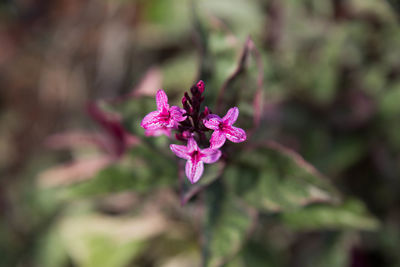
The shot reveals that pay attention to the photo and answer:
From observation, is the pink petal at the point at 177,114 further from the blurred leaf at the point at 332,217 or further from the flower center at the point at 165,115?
the blurred leaf at the point at 332,217

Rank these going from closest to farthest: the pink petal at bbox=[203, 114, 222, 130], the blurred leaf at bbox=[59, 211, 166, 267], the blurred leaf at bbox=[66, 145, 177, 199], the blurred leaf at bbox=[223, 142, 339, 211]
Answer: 1. the pink petal at bbox=[203, 114, 222, 130]
2. the blurred leaf at bbox=[223, 142, 339, 211]
3. the blurred leaf at bbox=[66, 145, 177, 199]
4. the blurred leaf at bbox=[59, 211, 166, 267]

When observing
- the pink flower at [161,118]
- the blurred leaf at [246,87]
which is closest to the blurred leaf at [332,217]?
the blurred leaf at [246,87]

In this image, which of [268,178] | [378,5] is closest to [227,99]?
[268,178]

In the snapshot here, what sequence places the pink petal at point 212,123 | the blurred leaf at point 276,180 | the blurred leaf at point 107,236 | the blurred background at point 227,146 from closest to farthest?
the pink petal at point 212,123 → the blurred leaf at point 276,180 → the blurred background at point 227,146 → the blurred leaf at point 107,236

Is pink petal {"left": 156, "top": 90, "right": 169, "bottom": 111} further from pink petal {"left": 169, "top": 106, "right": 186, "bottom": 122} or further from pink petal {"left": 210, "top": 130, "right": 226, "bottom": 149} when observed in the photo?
pink petal {"left": 210, "top": 130, "right": 226, "bottom": 149}

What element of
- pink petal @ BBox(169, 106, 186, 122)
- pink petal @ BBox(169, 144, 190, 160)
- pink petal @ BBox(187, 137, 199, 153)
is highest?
pink petal @ BBox(169, 106, 186, 122)

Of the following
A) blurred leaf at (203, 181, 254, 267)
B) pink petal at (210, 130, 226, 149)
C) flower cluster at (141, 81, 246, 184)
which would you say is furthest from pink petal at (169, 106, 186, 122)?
blurred leaf at (203, 181, 254, 267)

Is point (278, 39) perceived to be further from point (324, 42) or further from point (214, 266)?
point (214, 266)
